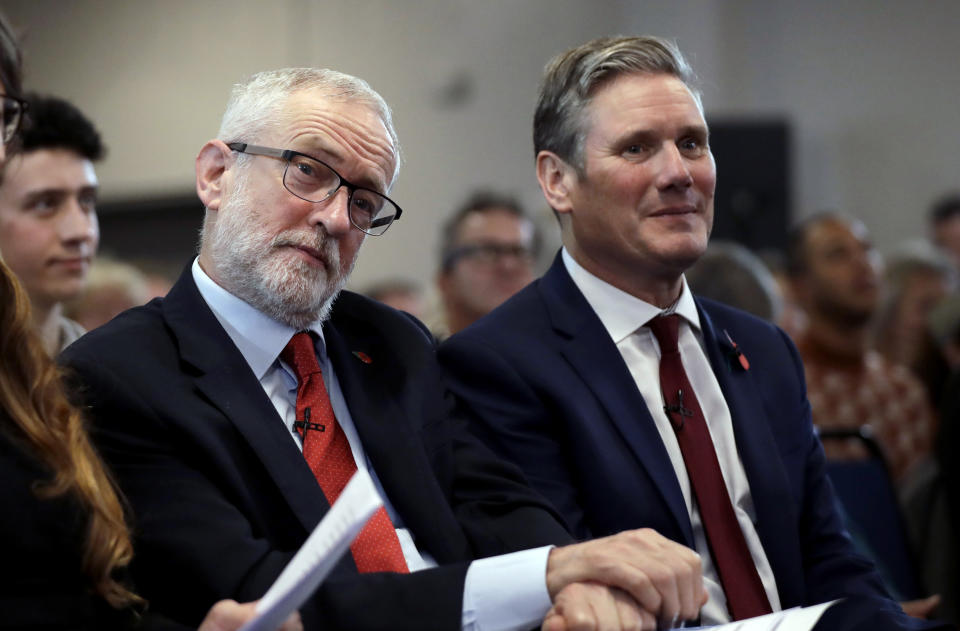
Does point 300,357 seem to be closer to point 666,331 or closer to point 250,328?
point 250,328

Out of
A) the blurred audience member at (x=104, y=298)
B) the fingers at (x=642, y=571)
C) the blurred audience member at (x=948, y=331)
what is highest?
the fingers at (x=642, y=571)

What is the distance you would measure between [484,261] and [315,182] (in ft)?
7.22

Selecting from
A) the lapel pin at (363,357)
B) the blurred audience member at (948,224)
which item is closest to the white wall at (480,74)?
the blurred audience member at (948,224)

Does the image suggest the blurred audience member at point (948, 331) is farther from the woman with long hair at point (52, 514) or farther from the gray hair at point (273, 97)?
the woman with long hair at point (52, 514)

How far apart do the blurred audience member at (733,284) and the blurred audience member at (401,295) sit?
252cm

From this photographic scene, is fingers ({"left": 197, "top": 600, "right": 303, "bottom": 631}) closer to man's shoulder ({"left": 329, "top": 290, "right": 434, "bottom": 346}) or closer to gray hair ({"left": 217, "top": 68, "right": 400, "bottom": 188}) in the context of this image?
man's shoulder ({"left": 329, "top": 290, "right": 434, "bottom": 346})

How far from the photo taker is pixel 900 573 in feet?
9.41

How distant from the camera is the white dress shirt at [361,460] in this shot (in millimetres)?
1651

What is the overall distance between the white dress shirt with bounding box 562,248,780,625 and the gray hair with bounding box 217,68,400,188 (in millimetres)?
557

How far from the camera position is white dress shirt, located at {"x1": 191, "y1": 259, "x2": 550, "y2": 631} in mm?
1651

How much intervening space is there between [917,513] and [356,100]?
2.04m

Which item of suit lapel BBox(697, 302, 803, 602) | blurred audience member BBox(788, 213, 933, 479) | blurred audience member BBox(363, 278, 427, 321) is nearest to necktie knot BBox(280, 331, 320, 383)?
suit lapel BBox(697, 302, 803, 602)

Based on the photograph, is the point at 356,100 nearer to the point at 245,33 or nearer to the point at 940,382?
the point at 940,382

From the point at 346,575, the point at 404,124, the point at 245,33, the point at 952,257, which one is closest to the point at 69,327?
the point at 346,575
